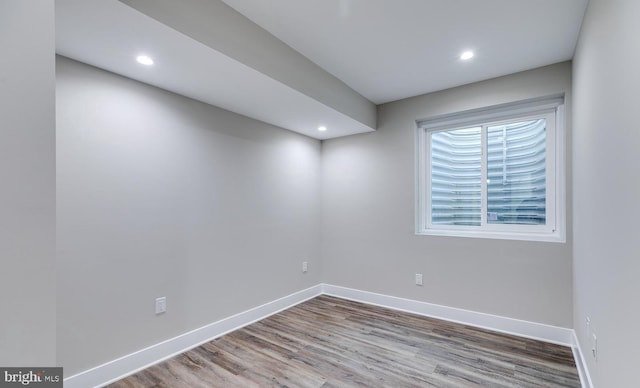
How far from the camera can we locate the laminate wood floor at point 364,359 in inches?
81.5

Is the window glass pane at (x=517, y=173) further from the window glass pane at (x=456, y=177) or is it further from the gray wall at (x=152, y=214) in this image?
the gray wall at (x=152, y=214)

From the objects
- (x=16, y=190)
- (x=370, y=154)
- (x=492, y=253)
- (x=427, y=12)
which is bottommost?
(x=492, y=253)

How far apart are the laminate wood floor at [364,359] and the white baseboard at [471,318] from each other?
0.30 feet

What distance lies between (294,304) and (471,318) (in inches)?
78.0

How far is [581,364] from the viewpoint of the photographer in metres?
2.12

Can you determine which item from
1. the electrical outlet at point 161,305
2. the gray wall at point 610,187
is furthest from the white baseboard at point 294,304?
the gray wall at point 610,187

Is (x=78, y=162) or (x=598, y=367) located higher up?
(x=78, y=162)

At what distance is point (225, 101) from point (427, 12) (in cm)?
176

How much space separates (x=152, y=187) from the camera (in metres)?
2.32

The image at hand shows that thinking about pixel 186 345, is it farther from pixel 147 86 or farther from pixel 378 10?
pixel 378 10

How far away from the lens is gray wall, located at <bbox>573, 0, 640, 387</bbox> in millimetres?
1083

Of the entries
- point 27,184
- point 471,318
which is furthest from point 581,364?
point 27,184

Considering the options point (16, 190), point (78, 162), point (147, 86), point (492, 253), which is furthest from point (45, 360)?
point (492, 253)

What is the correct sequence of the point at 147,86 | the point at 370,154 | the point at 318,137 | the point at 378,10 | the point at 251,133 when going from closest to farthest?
the point at 378,10 → the point at 147,86 → the point at 251,133 → the point at 370,154 → the point at 318,137
